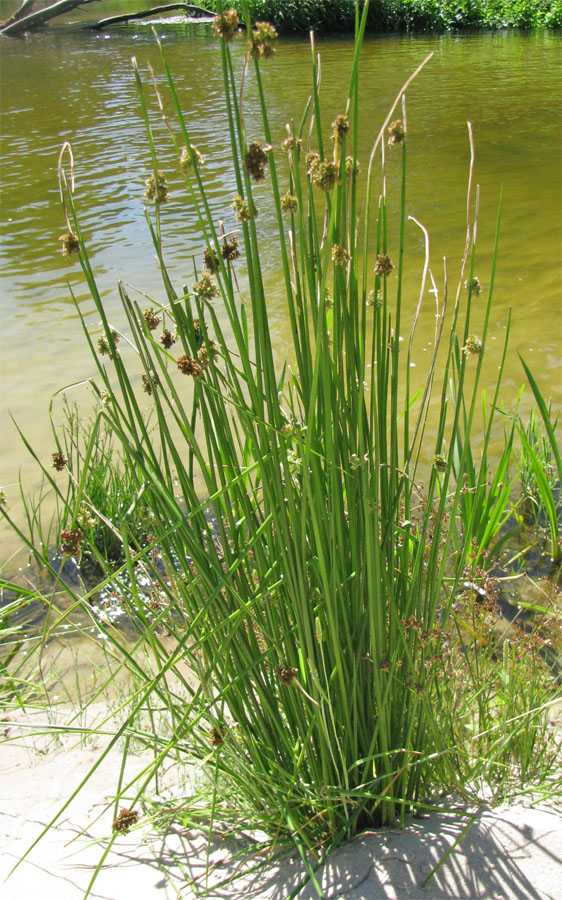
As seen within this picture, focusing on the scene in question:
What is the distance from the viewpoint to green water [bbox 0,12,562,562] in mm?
4613

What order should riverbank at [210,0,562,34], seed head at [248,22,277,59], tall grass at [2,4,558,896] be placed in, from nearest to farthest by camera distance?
seed head at [248,22,277,59]
tall grass at [2,4,558,896]
riverbank at [210,0,562,34]

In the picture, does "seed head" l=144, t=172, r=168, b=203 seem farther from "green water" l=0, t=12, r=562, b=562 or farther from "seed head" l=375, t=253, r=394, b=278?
"seed head" l=375, t=253, r=394, b=278

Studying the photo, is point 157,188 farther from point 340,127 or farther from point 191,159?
point 340,127

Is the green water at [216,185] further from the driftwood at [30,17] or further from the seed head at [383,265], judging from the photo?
the driftwood at [30,17]

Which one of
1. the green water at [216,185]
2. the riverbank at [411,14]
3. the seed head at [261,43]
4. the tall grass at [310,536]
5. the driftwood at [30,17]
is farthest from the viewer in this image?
the driftwood at [30,17]

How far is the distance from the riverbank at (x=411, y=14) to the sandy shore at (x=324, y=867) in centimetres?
2129

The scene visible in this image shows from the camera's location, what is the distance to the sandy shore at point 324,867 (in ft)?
3.83

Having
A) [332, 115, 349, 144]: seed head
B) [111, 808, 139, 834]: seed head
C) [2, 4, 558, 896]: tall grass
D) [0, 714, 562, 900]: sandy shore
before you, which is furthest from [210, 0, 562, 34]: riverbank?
[111, 808, 139, 834]: seed head

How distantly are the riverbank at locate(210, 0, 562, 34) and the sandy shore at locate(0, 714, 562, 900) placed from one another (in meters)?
21.3

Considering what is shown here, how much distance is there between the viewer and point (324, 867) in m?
1.24

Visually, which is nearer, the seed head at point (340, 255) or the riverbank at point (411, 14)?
the seed head at point (340, 255)

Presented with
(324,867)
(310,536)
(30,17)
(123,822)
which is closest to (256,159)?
(310,536)

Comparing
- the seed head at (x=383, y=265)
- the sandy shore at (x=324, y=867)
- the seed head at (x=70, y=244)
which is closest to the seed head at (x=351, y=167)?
the seed head at (x=383, y=265)

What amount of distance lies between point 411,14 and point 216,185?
1669 centimetres
